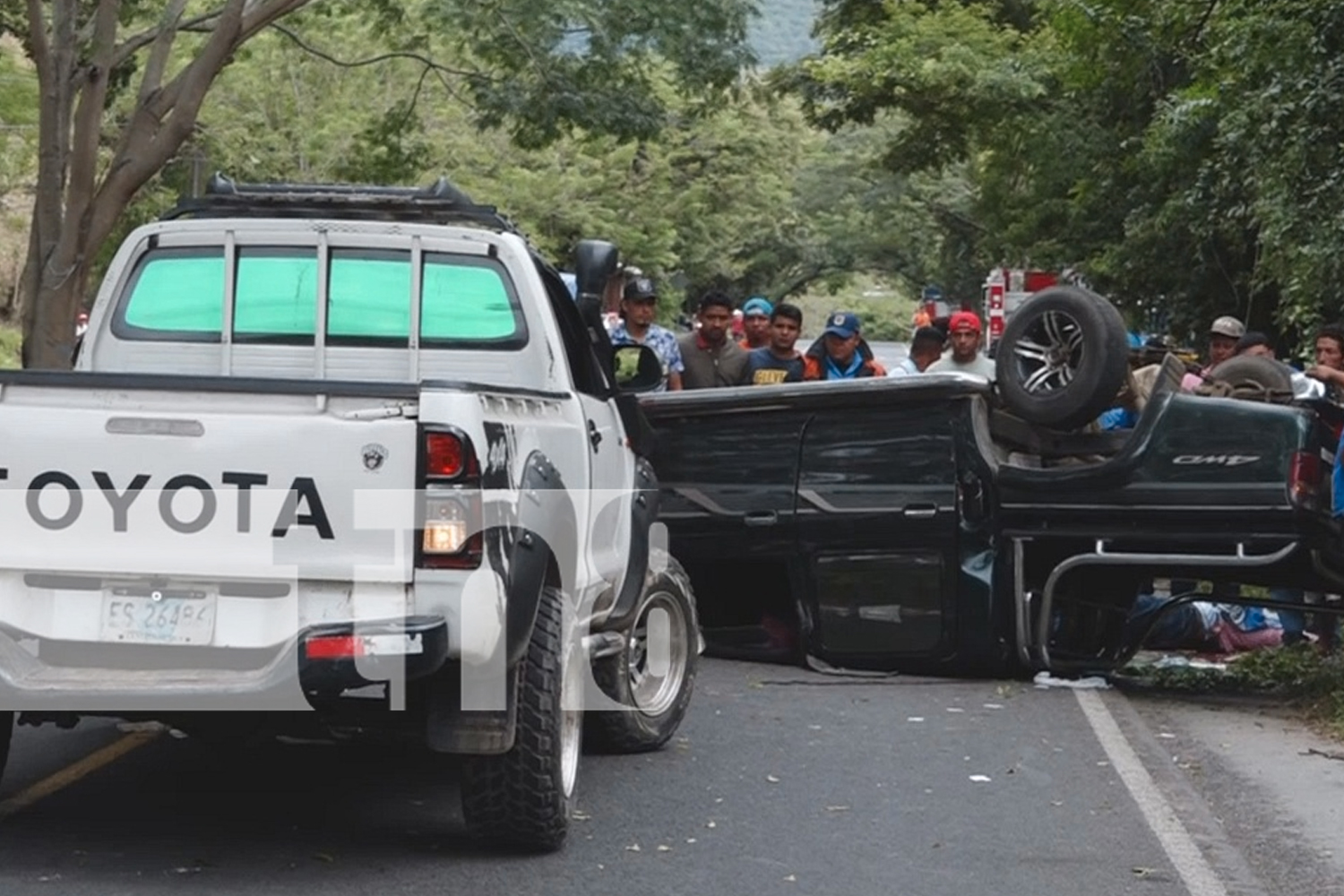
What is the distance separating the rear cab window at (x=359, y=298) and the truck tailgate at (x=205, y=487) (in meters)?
2.02

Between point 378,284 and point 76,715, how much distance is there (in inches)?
91.2

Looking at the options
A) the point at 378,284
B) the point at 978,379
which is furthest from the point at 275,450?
the point at 978,379

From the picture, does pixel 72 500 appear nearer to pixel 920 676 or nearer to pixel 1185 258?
pixel 920 676

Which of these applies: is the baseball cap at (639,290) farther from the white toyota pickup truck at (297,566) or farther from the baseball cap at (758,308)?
the white toyota pickup truck at (297,566)

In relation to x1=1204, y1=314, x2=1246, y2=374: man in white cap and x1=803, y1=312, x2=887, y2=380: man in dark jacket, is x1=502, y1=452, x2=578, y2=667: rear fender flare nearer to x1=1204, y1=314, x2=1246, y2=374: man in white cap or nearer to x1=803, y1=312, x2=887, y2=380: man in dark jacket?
x1=803, y1=312, x2=887, y2=380: man in dark jacket

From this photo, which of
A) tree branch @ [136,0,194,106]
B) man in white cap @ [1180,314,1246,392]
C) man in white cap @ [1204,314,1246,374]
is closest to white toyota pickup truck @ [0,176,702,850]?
man in white cap @ [1180,314,1246,392]

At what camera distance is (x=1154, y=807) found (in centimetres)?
848

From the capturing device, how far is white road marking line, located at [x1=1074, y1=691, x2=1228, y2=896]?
7.30 m

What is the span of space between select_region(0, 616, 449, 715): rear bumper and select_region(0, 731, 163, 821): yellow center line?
1233 mm

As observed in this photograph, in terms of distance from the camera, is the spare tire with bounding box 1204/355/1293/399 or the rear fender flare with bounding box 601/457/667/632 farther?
the spare tire with bounding box 1204/355/1293/399

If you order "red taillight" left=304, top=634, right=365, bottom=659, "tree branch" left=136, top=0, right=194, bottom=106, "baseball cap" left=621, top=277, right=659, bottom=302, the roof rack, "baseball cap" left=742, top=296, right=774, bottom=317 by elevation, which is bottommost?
"red taillight" left=304, top=634, right=365, bottom=659

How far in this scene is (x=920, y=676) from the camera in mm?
11828

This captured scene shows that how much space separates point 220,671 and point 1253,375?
7765 millimetres

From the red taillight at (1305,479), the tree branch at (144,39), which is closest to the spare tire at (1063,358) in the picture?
the red taillight at (1305,479)
